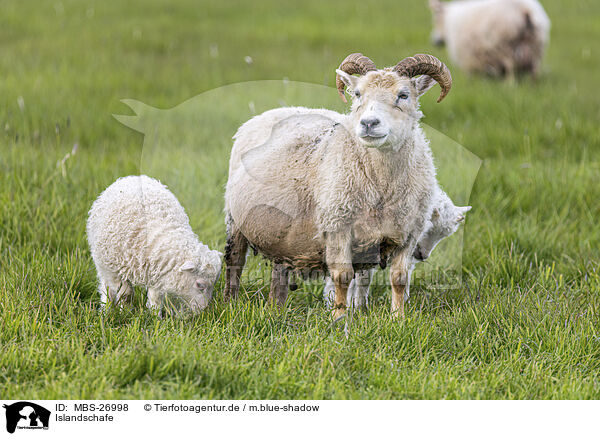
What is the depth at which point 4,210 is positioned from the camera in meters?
Answer: 5.26

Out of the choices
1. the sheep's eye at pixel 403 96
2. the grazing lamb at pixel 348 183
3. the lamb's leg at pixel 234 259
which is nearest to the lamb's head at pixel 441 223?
the grazing lamb at pixel 348 183

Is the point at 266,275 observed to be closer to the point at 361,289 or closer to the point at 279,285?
the point at 279,285

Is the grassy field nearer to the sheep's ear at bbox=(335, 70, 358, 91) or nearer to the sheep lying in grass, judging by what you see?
the sheep lying in grass

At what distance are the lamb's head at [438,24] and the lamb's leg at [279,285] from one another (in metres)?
9.07

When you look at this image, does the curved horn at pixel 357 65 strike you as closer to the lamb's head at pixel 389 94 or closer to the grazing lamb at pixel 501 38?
the lamb's head at pixel 389 94

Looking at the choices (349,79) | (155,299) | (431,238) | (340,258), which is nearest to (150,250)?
(155,299)

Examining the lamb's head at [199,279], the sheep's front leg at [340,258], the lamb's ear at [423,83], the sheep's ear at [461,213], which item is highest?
the lamb's ear at [423,83]

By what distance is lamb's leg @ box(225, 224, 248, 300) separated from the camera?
14.8 ft

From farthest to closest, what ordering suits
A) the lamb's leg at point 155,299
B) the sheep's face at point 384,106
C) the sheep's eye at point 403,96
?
the lamb's leg at point 155,299 < the sheep's eye at point 403,96 < the sheep's face at point 384,106

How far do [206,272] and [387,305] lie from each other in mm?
1116

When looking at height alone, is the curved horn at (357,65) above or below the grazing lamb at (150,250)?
above
